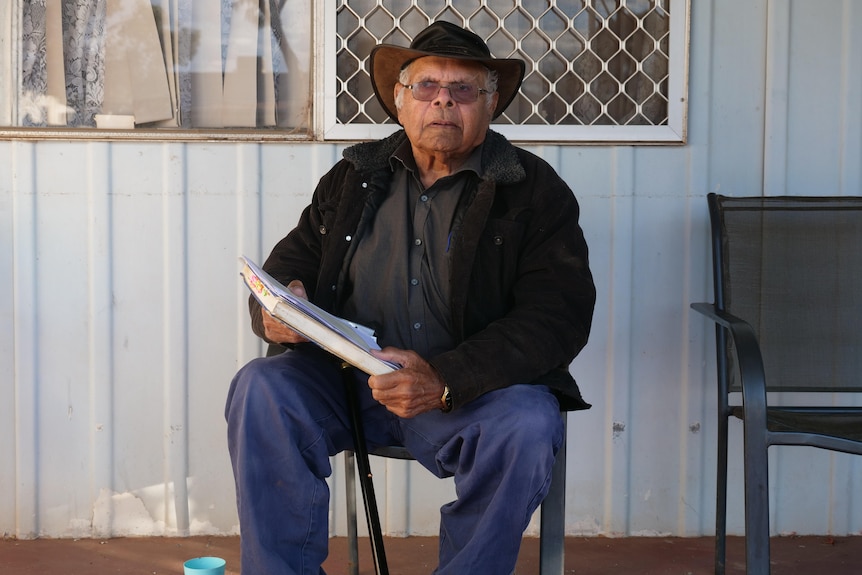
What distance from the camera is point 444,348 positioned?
2445mm

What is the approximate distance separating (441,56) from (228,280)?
110 cm

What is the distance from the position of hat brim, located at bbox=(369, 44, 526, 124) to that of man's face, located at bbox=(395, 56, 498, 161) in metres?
0.03

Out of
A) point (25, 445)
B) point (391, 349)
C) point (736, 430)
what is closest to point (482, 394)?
point (391, 349)

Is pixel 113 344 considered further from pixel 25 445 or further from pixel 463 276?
pixel 463 276

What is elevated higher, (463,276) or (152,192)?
(152,192)

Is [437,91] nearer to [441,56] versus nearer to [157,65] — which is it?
[441,56]

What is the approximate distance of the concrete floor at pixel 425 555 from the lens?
2961mm

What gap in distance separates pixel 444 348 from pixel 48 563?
56.4 inches

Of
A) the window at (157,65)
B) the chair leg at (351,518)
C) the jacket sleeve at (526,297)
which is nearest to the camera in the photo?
the jacket sleeve at (526,297)

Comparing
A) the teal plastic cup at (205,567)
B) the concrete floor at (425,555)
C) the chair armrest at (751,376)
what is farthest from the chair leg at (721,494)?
the teal plastic cup at (205,567)

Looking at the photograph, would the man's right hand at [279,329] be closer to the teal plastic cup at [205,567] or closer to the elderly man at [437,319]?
the elderly man at [437,319]

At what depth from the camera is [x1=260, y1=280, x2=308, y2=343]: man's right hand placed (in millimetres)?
2293

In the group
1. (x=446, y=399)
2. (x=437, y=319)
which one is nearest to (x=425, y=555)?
(x=437, y=319)

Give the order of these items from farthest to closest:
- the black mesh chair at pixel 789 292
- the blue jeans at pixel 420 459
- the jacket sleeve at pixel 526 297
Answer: the black mesh chair at pixel 789 292 → the jacket sleeve at pixel 526 297 → the blue jeans at pixel 420 459
